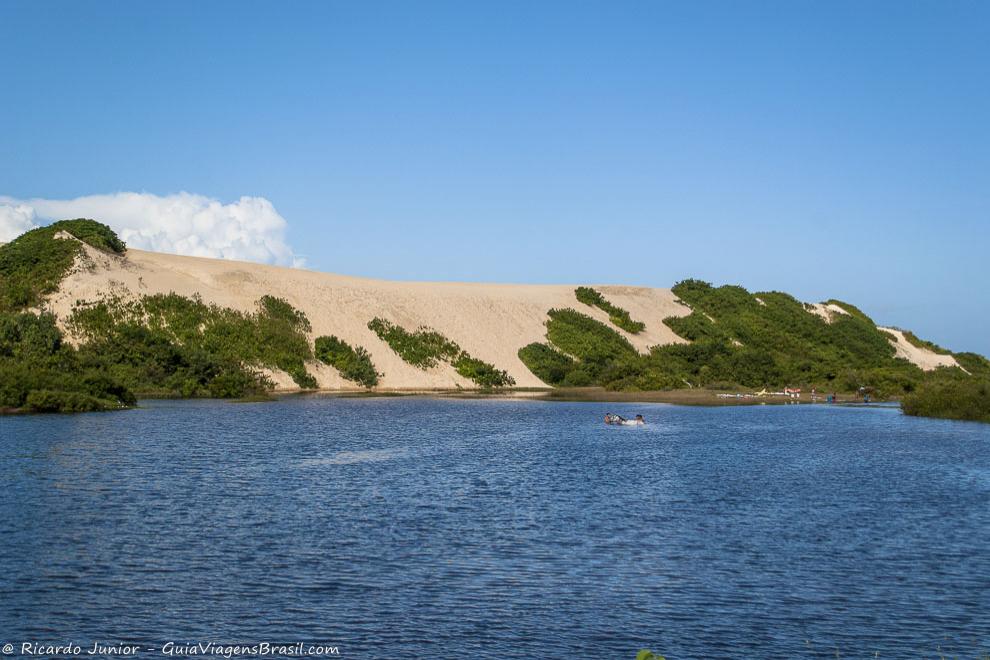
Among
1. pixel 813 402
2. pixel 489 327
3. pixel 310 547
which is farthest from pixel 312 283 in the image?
pixel 310 547

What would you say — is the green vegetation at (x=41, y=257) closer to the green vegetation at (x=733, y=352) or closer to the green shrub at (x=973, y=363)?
the green vegetation at (x=733, y=352)

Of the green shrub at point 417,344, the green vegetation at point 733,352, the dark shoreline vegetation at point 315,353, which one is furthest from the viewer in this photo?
the green vegetation at point 733,352

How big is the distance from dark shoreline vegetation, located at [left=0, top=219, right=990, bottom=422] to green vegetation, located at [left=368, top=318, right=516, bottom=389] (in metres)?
0.14

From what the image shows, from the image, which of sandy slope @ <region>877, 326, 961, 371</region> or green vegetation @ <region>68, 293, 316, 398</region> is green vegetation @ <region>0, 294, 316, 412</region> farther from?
sandy slope @ <region>877, 326, 961, 371</region>

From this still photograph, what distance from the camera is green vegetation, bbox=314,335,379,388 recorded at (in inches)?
3076

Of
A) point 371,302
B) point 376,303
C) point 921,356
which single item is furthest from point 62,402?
point 921,356

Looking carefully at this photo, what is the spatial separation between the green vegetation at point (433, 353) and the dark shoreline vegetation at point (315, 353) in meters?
0.14

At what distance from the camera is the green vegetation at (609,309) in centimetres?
10706

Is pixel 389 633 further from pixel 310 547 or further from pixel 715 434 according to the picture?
pixel 715 434

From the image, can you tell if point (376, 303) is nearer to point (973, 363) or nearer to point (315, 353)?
point (315, 353)

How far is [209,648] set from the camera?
13.8m

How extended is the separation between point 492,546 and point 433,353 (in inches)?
2614

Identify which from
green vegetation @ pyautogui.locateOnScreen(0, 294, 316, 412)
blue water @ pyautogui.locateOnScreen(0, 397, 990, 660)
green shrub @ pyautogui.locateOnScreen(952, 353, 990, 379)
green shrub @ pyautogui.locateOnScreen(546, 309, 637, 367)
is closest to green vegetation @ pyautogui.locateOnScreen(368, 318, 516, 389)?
green vegetation @ pyautogui.locateOnScreen(0, 294, 316, 412)

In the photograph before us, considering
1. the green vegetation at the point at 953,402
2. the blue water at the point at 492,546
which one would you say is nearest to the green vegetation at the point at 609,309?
the green vegetation at the point at 953,402
